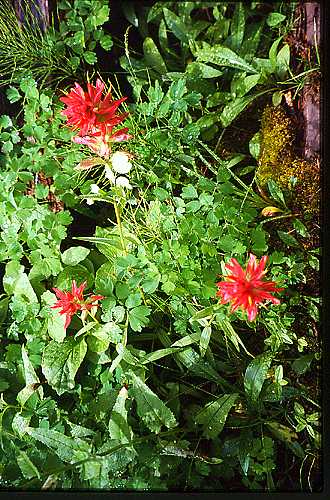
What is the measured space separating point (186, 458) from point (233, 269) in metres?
0.35

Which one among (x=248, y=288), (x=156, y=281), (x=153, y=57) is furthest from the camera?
(x=153, y=57)

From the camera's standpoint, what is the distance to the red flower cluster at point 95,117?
1.08 meters

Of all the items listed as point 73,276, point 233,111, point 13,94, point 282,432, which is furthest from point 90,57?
point 282,432

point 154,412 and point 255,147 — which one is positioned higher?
point 255,147

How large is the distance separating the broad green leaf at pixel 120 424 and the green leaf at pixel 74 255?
26cm

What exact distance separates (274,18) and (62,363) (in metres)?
0.74

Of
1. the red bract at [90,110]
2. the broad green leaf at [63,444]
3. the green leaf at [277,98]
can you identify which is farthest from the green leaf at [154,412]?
the green leaf at [277,98]

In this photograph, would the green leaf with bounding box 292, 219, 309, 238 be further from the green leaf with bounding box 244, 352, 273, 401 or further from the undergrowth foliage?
the green leaf with bounding box 244, 352, 273, 401

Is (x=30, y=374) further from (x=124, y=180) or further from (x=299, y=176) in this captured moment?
(x=299, y=176)

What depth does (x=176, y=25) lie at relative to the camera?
4.14ft

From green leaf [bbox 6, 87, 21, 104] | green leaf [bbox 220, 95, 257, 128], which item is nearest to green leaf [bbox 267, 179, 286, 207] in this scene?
green leaf [bbox 220, 95, 257, 128]

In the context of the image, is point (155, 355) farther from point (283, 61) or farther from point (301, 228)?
point (283, 61)

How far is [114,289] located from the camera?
3.95ft

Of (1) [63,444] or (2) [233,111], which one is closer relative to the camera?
(1) [63,444]
